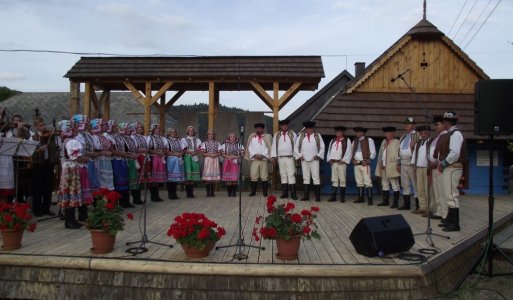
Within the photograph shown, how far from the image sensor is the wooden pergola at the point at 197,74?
37.8ft

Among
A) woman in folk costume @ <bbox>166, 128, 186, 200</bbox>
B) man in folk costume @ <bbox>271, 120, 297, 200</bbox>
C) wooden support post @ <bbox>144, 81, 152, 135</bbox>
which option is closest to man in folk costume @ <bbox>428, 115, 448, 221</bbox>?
man in folk costume @ <bbox>271, 120, 297, 200</bbox>

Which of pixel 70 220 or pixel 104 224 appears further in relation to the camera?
pixel 70 220

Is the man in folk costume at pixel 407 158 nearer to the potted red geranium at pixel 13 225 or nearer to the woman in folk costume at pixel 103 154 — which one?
the woman in folk costume at pixel 103 154

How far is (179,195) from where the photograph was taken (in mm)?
10953

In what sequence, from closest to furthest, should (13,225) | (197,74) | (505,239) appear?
(13,225)
(505,239)
(197,74)

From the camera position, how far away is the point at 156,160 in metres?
9.46

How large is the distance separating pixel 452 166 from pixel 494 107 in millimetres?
1637

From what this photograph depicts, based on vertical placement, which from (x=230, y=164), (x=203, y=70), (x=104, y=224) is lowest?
(x=104, y=224)

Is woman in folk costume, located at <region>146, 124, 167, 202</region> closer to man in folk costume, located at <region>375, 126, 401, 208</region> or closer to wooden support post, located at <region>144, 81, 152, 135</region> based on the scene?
wooden support post, located at <region>144, 81, 152, 135</region>

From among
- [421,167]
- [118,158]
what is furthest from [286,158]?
[118,158]

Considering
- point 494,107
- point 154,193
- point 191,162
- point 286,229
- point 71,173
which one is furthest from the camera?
point 191,162

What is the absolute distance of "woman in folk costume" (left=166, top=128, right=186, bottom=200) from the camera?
32.3 feet

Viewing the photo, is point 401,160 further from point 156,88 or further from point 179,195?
point 156,88

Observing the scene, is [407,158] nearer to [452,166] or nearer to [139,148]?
[452,166]
